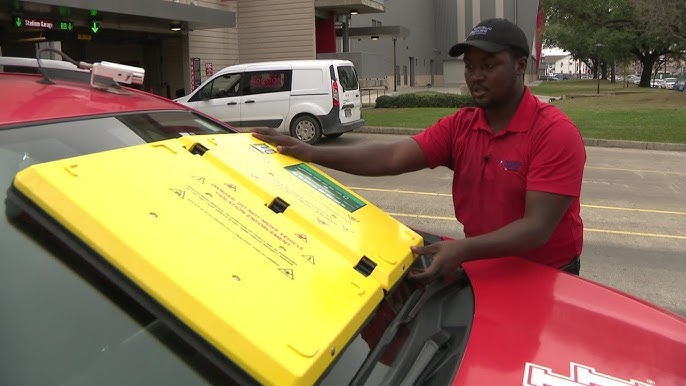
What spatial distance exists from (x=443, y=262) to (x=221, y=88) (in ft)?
41.2

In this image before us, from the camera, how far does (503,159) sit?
2.09m

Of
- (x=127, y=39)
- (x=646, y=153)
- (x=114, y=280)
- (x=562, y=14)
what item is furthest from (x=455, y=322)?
(x=562, y=14)

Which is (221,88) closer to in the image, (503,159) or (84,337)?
(503,159)

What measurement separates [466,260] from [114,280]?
114 centimetres

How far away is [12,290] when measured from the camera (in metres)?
1.33

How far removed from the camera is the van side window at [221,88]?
1364 centimetres

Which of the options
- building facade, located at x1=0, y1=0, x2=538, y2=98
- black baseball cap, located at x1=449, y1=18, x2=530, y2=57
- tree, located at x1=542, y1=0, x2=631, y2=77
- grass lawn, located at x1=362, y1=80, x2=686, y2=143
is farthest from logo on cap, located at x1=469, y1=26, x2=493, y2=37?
tree, located at x1=542, y1=0, x2=631, y2=77

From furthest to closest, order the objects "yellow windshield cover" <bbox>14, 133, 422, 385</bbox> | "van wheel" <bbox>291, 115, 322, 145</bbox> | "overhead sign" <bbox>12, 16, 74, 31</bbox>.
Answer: "van wheel" <bbox>291, 115, 322, 145</bbox>
"overhead sign" <bbox>12, 16, 74, 31</bbox>
"yellow windshield cover" <bbox>14, 133, 422, 385</bbox>

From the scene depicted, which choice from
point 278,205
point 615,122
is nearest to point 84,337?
point 278,205

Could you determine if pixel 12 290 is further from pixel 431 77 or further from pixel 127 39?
pixel 431 77

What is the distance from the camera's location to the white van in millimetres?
13094

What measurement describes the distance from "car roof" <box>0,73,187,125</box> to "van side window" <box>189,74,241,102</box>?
37.2 ft

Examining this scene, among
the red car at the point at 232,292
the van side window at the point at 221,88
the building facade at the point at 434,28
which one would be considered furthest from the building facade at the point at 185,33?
the building facade at the point at 434,28

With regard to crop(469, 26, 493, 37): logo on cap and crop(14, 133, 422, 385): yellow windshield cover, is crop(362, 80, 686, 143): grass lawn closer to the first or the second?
crop(469, 26, 493, 37): logo on cap
